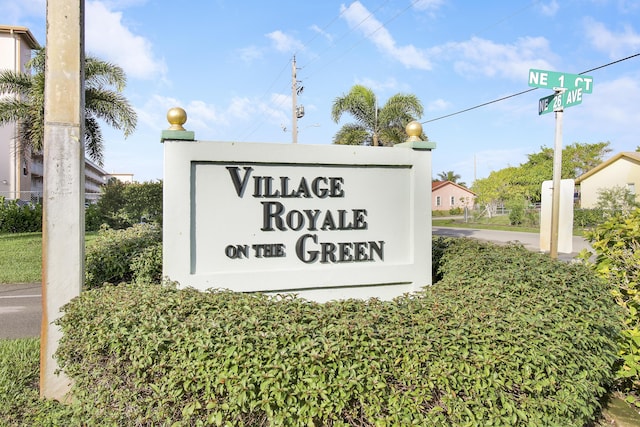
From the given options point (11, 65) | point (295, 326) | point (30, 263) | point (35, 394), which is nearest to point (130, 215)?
point (30, 263)

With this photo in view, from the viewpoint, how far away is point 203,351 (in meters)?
2.23

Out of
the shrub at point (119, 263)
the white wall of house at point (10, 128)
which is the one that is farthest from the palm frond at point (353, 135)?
the white wall of house at point (10, 128)

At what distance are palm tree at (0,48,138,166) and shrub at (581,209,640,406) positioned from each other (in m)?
17.0

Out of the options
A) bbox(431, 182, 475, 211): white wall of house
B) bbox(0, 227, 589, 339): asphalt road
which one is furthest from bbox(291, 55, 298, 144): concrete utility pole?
bbox(431, 182, 475, 211): white wall of house

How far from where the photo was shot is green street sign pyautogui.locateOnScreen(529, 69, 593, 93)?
630cm

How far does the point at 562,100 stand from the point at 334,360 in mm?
5934

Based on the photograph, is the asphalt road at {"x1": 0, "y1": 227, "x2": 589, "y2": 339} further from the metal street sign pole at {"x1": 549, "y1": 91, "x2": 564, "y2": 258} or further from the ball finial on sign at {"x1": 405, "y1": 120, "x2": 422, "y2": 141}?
the ball finial on sign at {"x1": 405, "y1": 120, "x2": 422, "y2": 141}

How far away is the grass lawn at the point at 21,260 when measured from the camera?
9.58 meters

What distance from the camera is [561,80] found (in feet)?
20.9

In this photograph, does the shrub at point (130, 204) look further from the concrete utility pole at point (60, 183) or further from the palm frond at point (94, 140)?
the concrete utility pole at point (60, 183)

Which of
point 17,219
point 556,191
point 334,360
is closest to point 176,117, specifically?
point 334,360

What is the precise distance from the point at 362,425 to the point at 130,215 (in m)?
18.9

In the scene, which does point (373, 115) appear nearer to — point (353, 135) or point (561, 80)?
point (353, 135)

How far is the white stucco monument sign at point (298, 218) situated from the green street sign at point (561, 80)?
10.5ft
